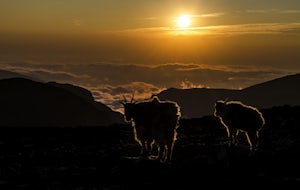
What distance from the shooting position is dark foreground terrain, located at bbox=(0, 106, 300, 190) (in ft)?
59.5

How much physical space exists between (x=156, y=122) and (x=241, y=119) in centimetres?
579

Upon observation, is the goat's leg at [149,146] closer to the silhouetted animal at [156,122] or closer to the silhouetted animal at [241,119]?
the silhouetted animal at [156,122]

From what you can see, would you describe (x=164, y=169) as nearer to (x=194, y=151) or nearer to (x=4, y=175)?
(x=194, y=151)

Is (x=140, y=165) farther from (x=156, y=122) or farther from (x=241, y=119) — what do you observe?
(x=241, y=119)

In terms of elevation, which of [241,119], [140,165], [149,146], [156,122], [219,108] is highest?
[219,108]

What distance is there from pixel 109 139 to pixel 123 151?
23.1 feet

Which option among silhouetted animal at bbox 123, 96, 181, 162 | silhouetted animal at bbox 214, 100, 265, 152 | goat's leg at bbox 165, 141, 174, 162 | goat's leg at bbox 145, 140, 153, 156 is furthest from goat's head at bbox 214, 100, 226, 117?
goat's leg at bbox 165, 141, 174, 162

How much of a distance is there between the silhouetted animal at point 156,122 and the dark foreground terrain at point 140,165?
3.20ft

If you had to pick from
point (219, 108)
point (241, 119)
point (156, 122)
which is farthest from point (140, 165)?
point (219, 108)

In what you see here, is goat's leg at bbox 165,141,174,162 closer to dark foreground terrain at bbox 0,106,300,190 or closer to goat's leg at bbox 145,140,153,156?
dark foreground terrain at bbox 0,106,300,190

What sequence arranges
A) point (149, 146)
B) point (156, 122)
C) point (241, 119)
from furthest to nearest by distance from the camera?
point (241, 119)
point (149, 146)
point (156, 122)

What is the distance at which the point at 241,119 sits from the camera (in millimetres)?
25719

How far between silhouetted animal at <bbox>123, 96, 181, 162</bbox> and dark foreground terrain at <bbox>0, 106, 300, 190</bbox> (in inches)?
38.4

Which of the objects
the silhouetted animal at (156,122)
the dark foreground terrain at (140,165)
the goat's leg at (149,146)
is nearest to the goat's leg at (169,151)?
the silhouetted animal at (156,122)
